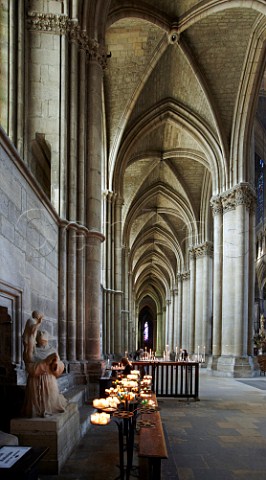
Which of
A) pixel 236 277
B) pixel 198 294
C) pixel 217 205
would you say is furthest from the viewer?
pixel 198 294

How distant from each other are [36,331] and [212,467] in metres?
2.88

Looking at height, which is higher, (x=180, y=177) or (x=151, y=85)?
(x=151, y=85)

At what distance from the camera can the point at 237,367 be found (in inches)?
812

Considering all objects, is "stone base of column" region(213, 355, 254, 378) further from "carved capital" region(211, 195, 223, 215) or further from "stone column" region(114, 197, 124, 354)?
"carved capital" region(211, 195, 223, 215)

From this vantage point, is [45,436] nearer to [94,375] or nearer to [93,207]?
[94,375]

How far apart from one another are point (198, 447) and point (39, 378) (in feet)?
9.21

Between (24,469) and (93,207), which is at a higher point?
(93,207)

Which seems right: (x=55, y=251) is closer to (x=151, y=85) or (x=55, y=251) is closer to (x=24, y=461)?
(x=24, y=461)

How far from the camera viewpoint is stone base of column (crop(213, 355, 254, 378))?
67.4 ft

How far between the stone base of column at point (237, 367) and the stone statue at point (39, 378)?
16.2 metres

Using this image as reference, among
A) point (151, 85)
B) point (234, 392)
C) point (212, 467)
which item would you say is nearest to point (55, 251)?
point (212, 467)

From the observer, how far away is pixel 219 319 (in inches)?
909

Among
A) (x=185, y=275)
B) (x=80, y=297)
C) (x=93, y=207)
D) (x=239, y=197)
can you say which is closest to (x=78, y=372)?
(x=80, y=297)

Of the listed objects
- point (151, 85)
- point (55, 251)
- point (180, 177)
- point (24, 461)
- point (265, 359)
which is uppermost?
point (151, 85)
